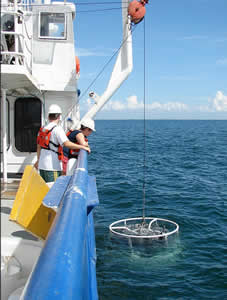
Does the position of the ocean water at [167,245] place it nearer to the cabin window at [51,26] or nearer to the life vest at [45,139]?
the life vest at [45,139]

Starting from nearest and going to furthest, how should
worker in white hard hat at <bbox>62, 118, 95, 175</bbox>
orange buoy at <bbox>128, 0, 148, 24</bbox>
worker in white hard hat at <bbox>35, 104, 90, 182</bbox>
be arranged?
worker in white hard hat at <bbox>35, 104, 90, 182</bbox> < worker in white hard hat at <bbox>62, 118, 95, 175</bbox> < orange buoy at <bbox>128, 0, 148, 24</bbox>

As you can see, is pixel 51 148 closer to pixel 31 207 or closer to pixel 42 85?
pixel 31 207

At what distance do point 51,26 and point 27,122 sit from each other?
2.56m

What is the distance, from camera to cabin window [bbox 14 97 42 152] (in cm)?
863

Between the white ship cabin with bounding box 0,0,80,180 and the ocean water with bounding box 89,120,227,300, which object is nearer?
the ocean water with bounding box 89,120,227,300

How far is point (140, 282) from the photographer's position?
7016 millimetres

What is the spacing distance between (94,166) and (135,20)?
14.2 meters

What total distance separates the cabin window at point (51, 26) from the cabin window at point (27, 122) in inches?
68.2

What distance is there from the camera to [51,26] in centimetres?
874

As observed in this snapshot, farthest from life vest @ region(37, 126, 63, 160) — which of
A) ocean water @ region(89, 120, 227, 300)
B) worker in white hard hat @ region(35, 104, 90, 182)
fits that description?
ocean water @ region(89, 120, 227, 300)

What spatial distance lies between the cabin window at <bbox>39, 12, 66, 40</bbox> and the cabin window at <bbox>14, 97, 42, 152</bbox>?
1732 millimetres

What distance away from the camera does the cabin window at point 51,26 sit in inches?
344

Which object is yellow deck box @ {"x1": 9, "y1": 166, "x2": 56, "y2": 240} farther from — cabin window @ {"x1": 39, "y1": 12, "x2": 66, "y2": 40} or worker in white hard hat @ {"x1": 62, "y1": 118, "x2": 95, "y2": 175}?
cabin window @ {"x1": 39, "y1": 12, "x2": 66, "y2": 40}

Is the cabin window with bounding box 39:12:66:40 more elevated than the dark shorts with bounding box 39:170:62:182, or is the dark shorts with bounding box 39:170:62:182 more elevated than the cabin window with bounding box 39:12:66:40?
the cabin window with bounding box 39:12:66:40
